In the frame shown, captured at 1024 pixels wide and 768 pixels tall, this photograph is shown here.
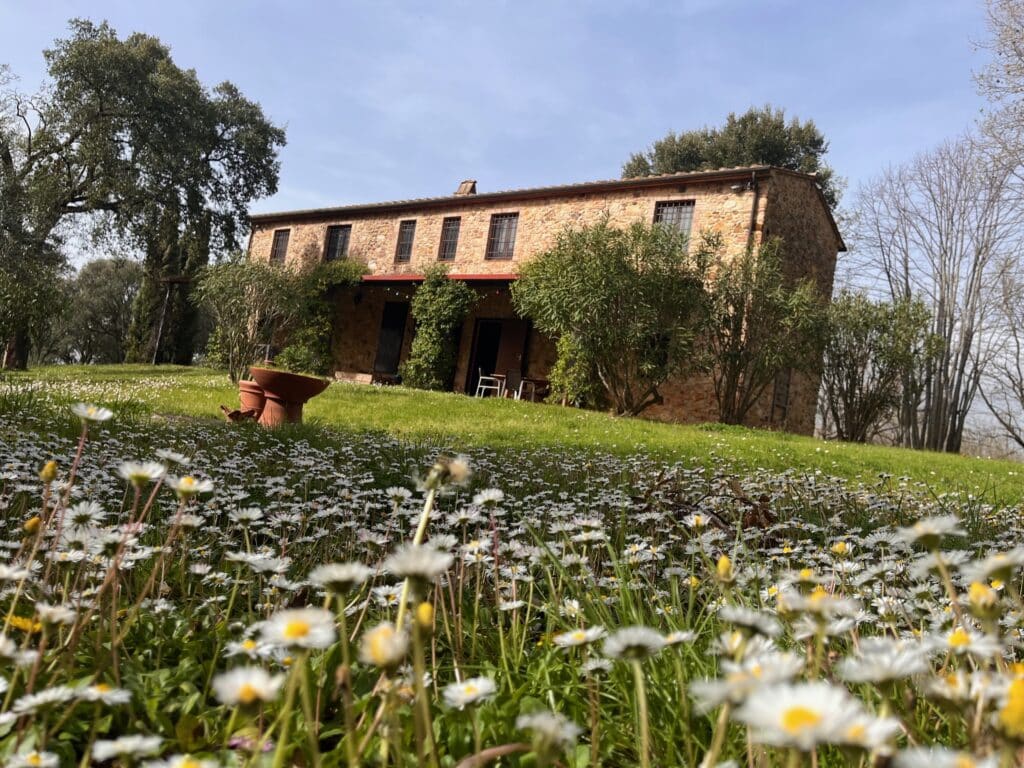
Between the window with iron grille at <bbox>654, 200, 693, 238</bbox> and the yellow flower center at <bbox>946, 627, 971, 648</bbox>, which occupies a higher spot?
the window with iron grille at <bbox>654, 200, 693, 238</bbox>

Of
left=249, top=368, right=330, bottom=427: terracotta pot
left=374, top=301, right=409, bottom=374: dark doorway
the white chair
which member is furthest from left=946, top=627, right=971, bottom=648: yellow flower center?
left=374, top=301, right=409, bottom=374: dark doorway

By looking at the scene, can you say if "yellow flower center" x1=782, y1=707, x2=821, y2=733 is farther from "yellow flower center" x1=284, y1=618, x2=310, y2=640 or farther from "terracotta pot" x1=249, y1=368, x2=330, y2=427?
"terracotta pot" x1=249, y1=368, x2=330, y2=427

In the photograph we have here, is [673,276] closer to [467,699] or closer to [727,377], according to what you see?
[727,377]

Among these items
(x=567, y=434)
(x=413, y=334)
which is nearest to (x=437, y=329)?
(x=413, y=334)

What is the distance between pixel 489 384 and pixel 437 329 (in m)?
2.00

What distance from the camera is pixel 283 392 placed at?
268 inches

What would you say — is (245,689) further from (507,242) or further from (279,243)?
(279,243)

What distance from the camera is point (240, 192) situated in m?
25.4

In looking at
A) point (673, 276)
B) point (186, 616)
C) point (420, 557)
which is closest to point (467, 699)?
point (420, 557)

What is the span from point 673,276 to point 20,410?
34.5 ft

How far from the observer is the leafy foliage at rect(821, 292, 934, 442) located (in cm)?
1470

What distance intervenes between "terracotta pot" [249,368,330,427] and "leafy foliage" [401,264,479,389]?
10192 millimetres

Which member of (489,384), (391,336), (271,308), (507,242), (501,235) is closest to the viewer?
(271,308)

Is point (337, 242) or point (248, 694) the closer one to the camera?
point (248, 694)
